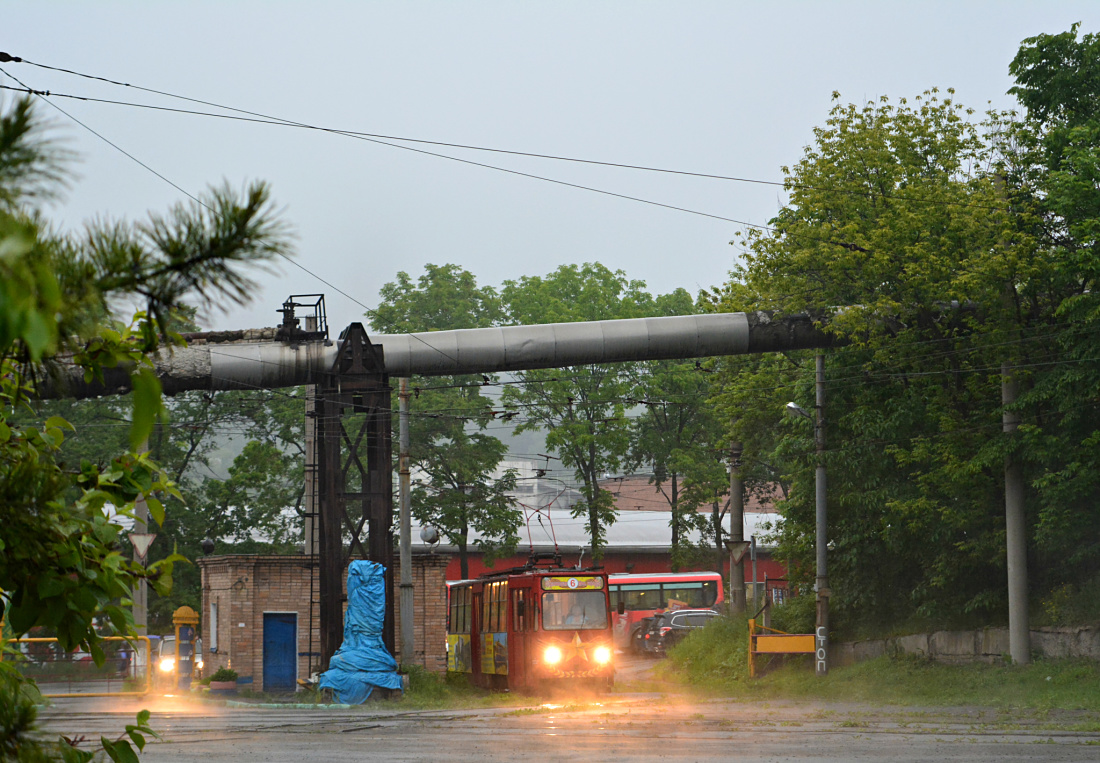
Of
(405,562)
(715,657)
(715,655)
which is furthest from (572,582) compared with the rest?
(715,655)

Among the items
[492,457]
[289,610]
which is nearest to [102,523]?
[289,610]

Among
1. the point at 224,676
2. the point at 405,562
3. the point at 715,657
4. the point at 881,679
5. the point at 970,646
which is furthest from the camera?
the point at 715,657

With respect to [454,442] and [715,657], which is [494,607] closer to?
[715,657]

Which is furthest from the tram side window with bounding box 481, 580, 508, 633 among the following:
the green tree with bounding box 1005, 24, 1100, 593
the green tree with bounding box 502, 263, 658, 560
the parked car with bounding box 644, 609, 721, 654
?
the green tree with bounding box 502, 263, 658, 560

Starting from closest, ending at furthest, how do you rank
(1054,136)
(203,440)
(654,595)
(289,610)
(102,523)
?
1. (102,523)
2. (1054,136)
3. (289,610)
4. (203,440)
5. (654,595)

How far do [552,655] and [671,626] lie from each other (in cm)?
2259

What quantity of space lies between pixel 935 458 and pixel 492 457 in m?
27.6

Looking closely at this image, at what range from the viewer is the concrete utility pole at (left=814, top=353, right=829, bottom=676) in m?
29.5

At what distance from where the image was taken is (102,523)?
3.22m

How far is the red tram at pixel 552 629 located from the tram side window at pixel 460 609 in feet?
9.91

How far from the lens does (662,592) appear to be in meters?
55.6

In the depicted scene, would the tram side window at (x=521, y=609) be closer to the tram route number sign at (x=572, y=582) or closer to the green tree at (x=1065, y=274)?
the tram route number sign at (x=572, y=582)

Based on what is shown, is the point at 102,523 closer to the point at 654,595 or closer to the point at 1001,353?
the point at 1001,353

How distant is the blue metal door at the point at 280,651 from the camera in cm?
3275
